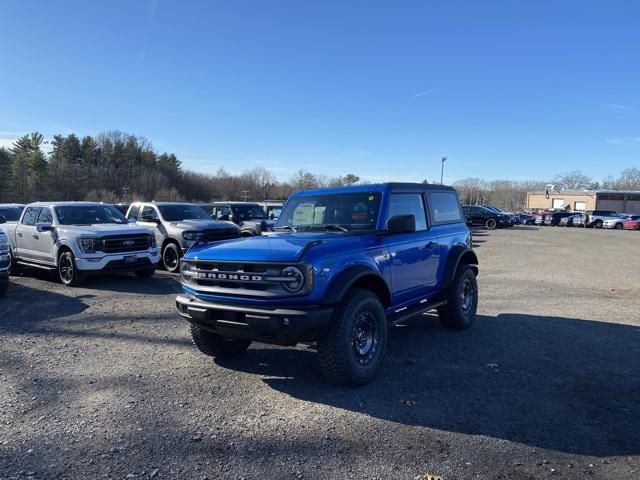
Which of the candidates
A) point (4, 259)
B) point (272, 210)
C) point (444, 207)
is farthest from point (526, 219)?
point (4, 259)

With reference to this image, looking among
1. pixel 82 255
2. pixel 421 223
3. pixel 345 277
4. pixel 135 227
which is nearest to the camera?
pixel 345 277

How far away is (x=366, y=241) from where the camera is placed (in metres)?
5.04

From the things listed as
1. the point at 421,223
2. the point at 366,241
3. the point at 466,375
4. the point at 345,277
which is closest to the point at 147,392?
the point at 345,277

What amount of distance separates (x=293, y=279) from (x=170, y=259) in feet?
30.1

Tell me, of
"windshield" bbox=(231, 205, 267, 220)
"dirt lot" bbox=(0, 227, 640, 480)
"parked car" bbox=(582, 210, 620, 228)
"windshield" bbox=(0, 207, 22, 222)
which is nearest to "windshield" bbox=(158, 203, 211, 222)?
"windshield" bbox=(231, 205, 267, 220)

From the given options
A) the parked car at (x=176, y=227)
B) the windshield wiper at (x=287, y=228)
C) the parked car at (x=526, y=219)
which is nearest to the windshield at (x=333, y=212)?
the windshield wiper at (x=287, y=228)

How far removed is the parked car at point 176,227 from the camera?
12219 millimetres

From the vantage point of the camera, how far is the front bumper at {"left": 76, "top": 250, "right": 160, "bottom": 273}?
10.1 metres

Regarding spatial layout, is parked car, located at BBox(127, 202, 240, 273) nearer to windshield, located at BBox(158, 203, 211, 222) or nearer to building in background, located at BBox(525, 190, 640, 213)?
windshield, located at BBox(158, 203, 211, 222)

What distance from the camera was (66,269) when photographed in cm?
1056

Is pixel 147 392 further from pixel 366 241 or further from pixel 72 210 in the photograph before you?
pixel 72 210

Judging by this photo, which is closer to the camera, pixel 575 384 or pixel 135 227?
pixel 575 384

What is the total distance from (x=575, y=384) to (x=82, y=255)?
9.34 meters

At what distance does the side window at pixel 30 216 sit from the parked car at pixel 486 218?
108ft
